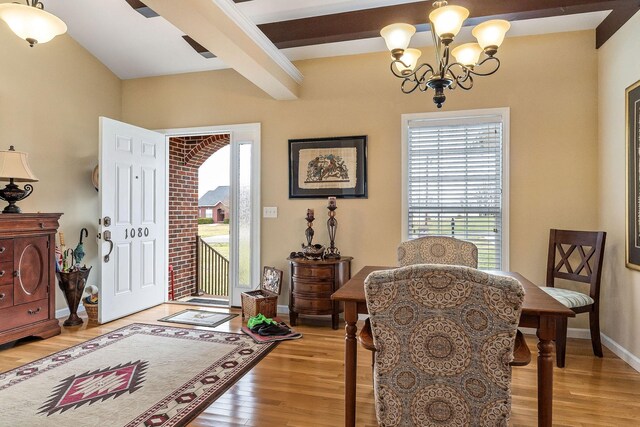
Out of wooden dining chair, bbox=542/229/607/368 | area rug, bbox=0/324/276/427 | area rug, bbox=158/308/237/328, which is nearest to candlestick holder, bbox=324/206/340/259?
area rug, bbox=0/324/276/427

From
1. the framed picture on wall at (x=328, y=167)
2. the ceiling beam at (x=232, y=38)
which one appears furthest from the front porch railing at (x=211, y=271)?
the ceiling beam at (x=232, y=38)

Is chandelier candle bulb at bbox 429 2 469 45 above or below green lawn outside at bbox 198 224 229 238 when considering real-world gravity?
above

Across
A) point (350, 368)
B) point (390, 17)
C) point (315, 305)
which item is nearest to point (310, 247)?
point (315, 305)

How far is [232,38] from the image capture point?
2.82 m

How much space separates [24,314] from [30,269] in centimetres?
37

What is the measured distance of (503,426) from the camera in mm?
1354

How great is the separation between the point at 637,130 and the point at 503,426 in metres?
2.55

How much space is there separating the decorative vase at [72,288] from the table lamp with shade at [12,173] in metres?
0.81

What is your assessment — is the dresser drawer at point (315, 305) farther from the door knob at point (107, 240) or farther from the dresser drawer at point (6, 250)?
the dresser drawer at point (6, 250)

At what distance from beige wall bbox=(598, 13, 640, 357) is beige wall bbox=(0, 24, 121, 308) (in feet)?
16.9

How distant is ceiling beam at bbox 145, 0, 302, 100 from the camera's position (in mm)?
2414

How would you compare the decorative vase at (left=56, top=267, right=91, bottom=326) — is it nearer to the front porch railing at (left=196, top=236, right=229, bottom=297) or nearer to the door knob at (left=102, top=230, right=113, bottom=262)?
the door knob at (left=102, top=230, right=113, bottom=262)

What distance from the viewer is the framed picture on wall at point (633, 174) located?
2.77 meters

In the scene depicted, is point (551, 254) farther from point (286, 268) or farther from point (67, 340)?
point (67, 340)
